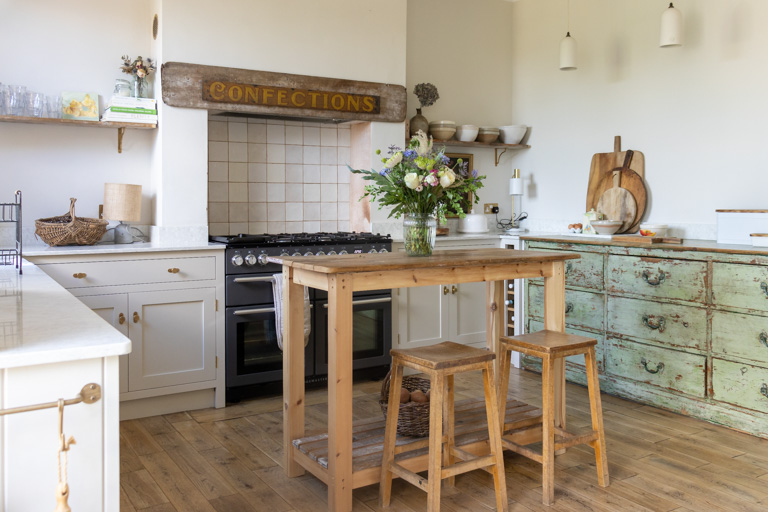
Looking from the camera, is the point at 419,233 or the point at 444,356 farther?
the point at 419,233

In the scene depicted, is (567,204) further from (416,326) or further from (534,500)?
(534,500)

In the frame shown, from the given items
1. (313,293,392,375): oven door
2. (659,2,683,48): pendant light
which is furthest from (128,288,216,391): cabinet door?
(659,2,683,48): pendant light

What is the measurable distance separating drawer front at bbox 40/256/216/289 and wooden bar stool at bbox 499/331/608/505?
1830 millimetres

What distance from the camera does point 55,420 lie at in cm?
144

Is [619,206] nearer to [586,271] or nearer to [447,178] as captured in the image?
[586,271]

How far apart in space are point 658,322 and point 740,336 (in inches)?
18.4

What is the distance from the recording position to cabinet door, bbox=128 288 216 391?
3.68 meters

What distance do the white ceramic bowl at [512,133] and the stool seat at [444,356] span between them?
3.12 meters

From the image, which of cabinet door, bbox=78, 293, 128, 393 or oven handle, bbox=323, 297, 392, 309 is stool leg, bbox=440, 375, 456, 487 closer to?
oven handle, bbox=323, 297, 392, 309

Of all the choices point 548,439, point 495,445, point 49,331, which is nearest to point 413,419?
point 495,445

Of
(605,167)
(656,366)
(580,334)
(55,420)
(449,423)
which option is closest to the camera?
(55,420)

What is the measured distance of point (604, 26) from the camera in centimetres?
487

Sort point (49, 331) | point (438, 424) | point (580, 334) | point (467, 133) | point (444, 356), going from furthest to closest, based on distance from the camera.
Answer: point (467, 133)
point (580, 334)
point (444, 356)
point (438, 424)
point (49, 331)

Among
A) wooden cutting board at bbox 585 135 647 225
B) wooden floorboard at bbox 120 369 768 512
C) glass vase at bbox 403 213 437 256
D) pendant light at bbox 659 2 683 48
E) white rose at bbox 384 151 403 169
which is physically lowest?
wooden floorboard at bbox 120 369 768 512
